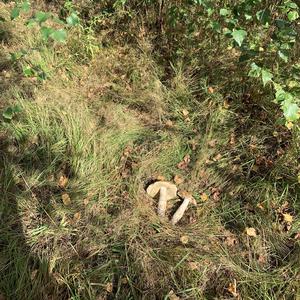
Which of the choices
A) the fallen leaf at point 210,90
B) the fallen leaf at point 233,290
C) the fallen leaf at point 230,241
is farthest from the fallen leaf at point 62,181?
the fallen leaf at point 210,90

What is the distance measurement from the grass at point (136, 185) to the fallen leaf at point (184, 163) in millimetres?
25

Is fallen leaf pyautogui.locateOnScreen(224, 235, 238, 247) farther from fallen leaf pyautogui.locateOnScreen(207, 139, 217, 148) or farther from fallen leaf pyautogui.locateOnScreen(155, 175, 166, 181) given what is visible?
fallen leaf pyautogui.locateOnScreen(207, 139, 217, 148)

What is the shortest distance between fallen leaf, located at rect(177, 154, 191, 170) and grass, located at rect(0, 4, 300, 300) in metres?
0.03

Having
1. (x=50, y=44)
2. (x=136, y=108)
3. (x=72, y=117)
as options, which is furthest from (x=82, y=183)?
(x=50, y=44)

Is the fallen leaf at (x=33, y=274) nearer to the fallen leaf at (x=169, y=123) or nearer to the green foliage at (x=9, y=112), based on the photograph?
the green foliage at (x=9, y=112)

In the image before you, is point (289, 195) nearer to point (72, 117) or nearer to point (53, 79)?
point (72, 117)

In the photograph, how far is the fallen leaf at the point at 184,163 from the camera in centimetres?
297

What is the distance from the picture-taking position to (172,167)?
296 centimetres

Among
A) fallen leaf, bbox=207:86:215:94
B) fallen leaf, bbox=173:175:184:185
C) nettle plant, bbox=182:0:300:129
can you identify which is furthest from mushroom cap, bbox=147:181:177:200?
fallen leaf, bbox=207:86:215:94

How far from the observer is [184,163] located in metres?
2.99

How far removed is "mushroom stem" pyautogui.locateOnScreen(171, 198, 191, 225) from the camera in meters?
2.61

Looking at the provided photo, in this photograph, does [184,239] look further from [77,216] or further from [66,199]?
[66,199]

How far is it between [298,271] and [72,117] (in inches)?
85.0

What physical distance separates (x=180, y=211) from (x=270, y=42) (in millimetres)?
1645
